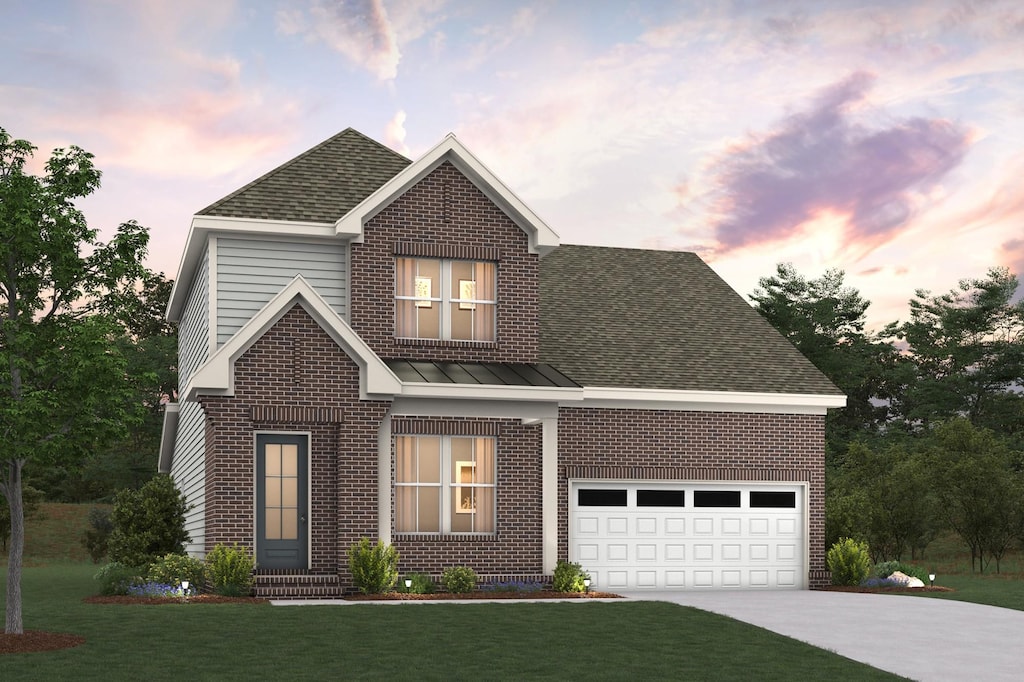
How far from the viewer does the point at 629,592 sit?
26031 mm

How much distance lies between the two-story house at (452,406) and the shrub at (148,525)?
890mm

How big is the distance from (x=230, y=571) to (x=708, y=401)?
11.4 m

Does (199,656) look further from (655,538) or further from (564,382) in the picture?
(655,538)

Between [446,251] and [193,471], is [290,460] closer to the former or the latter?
[193,471]

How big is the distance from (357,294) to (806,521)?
1174 centimetres

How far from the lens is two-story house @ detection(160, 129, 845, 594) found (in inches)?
903

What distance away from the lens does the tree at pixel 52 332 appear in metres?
15.8

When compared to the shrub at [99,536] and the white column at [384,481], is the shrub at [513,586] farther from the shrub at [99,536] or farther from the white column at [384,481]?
the shrub at [99,536]

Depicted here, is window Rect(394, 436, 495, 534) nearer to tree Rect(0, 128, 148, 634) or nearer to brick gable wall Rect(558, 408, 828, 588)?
brick gable wall Rect(558, 408, 828, 588)

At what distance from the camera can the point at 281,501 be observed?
23.3 m

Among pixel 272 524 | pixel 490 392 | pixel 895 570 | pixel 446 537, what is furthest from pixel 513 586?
pixel 895 570

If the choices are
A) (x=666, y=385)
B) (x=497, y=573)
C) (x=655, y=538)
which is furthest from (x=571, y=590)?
(x=666, y=385)

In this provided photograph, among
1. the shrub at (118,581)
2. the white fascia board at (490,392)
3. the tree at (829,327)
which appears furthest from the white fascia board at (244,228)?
the tree at (829,327)

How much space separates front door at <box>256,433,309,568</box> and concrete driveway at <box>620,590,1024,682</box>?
22.3ft
